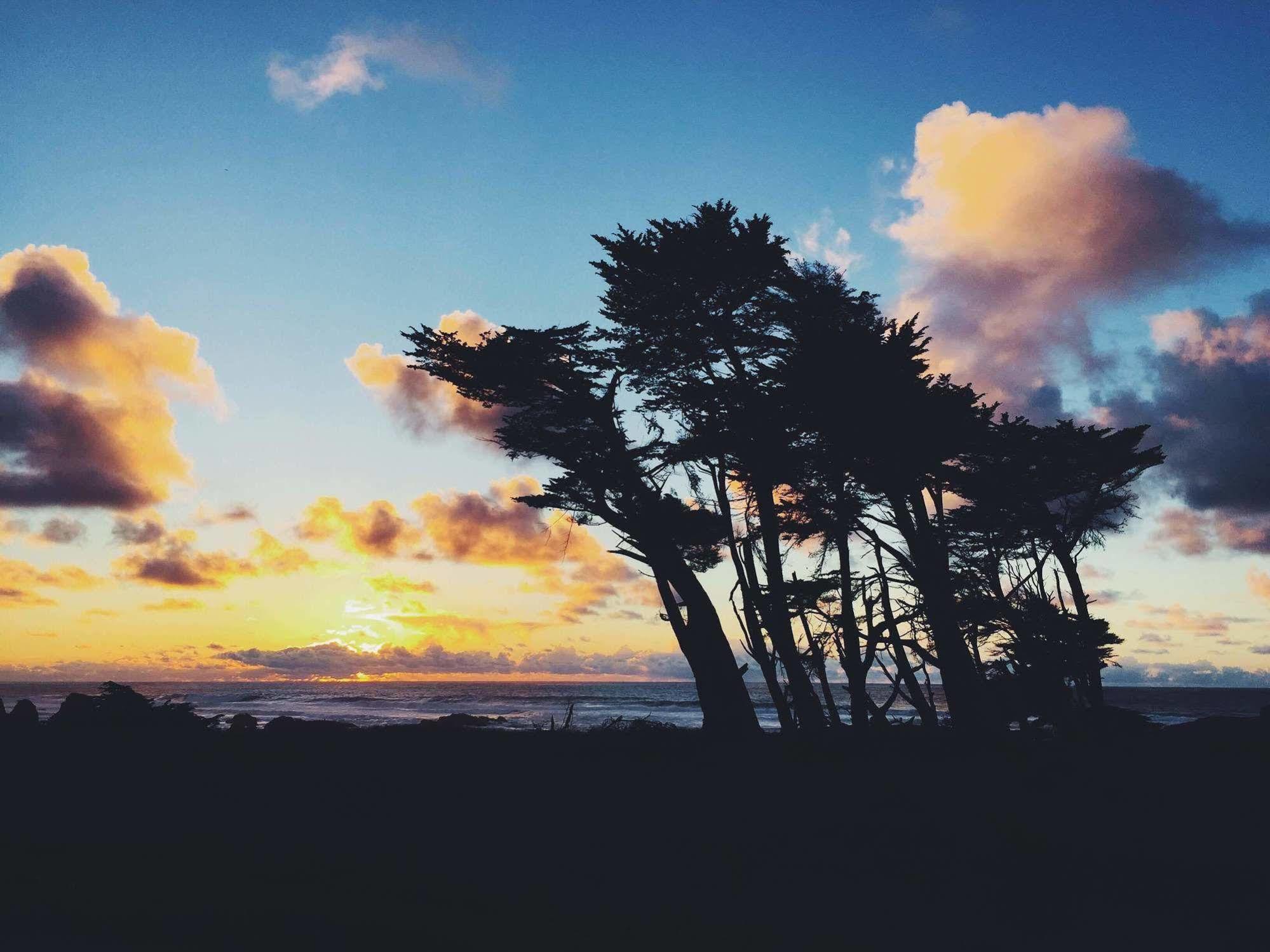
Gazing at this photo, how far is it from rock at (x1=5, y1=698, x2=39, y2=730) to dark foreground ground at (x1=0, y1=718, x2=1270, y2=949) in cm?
798

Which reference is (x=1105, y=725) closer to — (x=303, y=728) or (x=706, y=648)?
(x=706, y=648)

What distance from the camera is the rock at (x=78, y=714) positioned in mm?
18703

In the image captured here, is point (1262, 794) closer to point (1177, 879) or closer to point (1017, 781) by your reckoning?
point (1017, 781)

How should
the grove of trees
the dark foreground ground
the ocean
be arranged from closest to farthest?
the dark foreground ground < the grove of trees < the ocean

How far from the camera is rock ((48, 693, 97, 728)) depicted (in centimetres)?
1870

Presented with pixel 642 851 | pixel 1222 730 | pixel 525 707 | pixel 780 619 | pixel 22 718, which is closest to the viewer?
pixel 642 851

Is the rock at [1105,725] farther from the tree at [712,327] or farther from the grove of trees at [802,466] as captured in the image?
the tree at [712,327]

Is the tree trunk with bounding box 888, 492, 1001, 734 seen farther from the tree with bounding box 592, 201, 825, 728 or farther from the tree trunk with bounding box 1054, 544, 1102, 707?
the tree trunk with bounding box 1054, 544, 1102, 707

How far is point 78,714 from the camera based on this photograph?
19188mm

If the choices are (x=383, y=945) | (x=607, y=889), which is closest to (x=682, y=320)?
(x=607, y=889)

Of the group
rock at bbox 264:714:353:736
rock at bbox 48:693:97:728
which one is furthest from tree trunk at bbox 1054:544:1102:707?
rock at bbox 48:693:97:728

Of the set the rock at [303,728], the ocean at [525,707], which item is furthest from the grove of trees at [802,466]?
the ocean at [525,707]

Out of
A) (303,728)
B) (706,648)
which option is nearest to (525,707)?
(303,728)

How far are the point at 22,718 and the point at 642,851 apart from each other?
24098 millimetres
